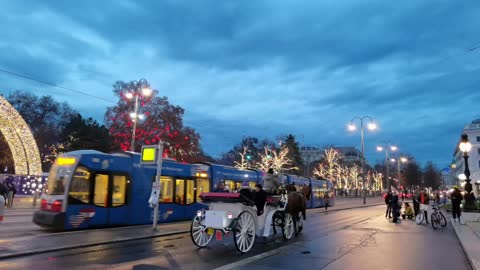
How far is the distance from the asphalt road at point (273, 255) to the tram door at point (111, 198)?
365cm

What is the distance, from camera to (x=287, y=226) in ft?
45.1

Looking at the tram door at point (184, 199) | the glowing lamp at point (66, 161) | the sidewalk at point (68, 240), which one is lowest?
the sidewalk at point (68, 240)

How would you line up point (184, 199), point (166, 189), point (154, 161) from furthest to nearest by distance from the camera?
point (184, 199), point (166, 189), point (154, 161)

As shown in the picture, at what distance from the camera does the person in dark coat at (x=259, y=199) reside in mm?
12281

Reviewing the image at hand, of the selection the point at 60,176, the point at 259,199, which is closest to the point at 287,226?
the point at 259,199

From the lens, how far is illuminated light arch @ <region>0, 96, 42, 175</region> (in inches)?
1334

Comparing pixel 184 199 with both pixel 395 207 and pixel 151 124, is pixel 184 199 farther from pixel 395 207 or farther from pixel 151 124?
pixel 151 124

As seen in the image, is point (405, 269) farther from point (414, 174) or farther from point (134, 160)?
point (414, 174)

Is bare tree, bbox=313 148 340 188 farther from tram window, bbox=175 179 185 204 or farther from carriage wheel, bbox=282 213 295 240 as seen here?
carriage wheel, bbox=282 213 295 240

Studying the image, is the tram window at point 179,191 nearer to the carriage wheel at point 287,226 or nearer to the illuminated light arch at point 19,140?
the carriage wheel at point 287,226

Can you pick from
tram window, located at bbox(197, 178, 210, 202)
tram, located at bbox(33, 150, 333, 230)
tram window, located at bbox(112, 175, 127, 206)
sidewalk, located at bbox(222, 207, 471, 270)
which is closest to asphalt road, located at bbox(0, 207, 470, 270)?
sidewalk, located at bbox(222, 207, 471, 270)

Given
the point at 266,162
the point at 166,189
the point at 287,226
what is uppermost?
the point at 266,162

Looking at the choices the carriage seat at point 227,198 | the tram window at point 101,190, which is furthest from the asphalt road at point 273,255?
the tram window at point 101,190

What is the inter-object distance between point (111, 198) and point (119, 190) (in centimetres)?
56
